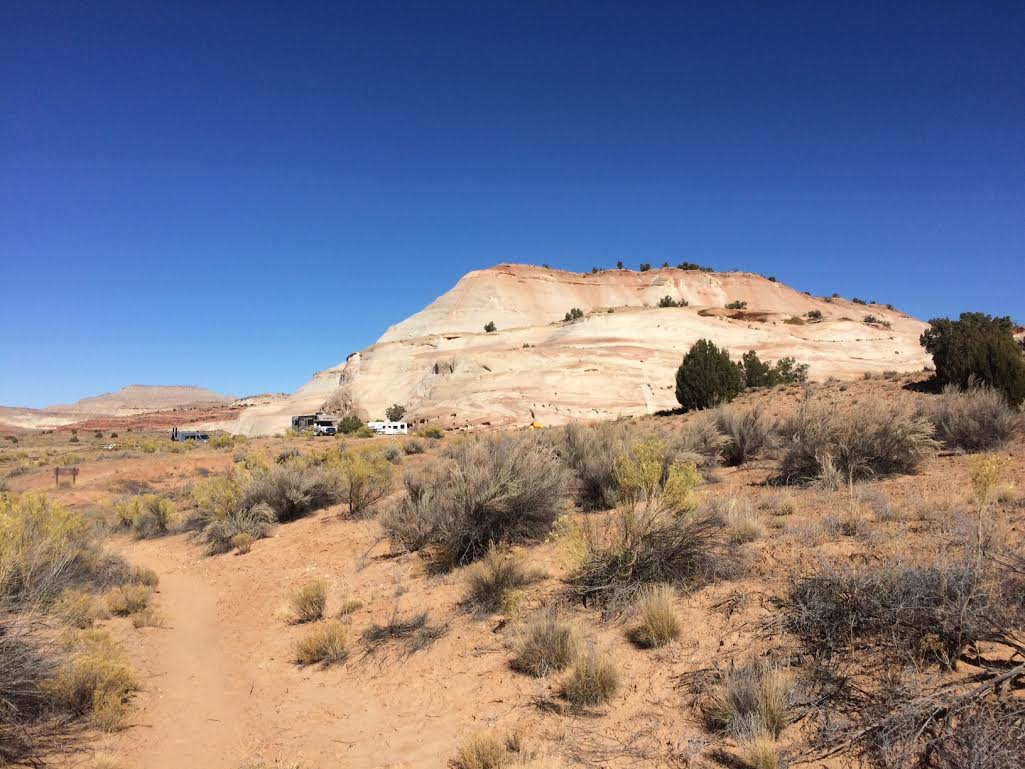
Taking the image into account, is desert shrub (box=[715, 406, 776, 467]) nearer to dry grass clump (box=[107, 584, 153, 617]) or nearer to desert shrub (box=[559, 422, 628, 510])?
desert shrub (box=[559, 422, 628, 510])

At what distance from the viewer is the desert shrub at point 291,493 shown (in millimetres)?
12906

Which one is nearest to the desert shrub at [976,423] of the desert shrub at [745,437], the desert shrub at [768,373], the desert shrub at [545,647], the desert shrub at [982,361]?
the desert shrub at [745,437]

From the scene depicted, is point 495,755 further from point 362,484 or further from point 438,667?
point 362,484

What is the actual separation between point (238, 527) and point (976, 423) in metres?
14.0

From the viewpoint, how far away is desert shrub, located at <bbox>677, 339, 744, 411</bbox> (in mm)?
26719

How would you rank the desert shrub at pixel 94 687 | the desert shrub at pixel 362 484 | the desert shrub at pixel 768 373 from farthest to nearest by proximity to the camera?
the desert shrub at pixel 768 373 < the desert shrub at pixel 362 484 < the desert shrub at pixel 94 687

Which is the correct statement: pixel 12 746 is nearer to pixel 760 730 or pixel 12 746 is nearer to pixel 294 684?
pixel 294 684

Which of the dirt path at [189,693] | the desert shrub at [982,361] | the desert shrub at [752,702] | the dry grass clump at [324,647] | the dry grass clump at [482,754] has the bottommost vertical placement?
the dirt path at [189,693]

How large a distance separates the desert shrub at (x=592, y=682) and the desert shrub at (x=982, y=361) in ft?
48.2

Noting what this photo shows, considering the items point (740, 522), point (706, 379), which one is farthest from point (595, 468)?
point (706, 379)

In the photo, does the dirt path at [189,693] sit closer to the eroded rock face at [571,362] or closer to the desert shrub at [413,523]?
the desert shrub at [413,523]

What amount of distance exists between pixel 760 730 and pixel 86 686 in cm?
529

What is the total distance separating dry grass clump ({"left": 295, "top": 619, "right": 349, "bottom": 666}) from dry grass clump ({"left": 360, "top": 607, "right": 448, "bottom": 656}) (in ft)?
0.79

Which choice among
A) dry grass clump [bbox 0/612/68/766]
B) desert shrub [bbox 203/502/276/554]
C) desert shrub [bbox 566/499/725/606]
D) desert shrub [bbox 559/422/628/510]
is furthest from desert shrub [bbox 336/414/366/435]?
dry grass clump [bbox 0/612/68/766]
